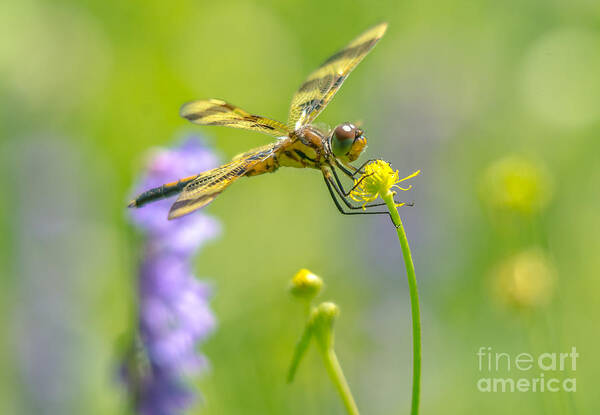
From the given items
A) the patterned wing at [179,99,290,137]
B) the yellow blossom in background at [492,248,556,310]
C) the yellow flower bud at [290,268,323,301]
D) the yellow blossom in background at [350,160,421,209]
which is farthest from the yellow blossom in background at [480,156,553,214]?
the yellow flower bud at [290,268,323,301]

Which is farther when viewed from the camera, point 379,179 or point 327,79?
point 327,79

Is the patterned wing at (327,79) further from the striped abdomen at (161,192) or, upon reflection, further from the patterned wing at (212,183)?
the striped abdomen at (161,192)

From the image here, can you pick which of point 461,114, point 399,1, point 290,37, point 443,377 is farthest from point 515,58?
point 443,377

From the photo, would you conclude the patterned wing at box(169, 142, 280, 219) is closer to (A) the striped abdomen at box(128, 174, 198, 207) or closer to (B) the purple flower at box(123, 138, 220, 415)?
(A) the striped abdomen at box(128, 174, 198, 207)

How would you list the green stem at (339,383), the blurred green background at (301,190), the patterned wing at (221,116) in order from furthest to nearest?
1. the blurred green background at (301,190)
2. the patterned wing at (221,116)
3. the green stem at (339,383)

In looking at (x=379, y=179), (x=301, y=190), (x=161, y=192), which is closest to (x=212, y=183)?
(x=161, y=192)

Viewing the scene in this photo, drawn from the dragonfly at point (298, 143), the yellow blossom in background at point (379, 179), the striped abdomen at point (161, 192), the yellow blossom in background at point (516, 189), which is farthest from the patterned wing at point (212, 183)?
the yellow blossom in background at point (516, 189)

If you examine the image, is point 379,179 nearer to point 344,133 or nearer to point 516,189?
point 344,133
